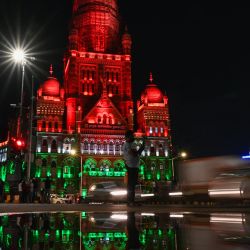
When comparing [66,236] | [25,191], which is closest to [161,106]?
[25,191]

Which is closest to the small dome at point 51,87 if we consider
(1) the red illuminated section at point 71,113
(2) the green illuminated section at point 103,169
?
(1) the red illuminated section at point 71,113

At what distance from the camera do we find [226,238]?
2.87 metres

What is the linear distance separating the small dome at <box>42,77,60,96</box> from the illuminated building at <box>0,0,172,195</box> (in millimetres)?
166

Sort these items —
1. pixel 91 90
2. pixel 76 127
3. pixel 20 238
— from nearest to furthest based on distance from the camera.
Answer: pixel 20 238 → pixel 76 127 → pixel 91 90

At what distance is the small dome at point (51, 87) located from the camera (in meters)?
62.7

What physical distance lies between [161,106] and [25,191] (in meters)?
46.2

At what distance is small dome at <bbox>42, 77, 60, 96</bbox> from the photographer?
6274 centimetres

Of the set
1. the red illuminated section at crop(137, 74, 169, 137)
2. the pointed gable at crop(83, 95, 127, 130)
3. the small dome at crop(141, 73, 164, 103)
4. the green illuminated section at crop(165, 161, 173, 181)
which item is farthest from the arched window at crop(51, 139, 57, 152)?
the small dome at crop(141, 73, 164, 103)

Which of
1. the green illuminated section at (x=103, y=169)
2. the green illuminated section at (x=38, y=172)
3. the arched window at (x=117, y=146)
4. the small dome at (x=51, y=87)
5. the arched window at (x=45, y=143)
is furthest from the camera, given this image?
the small dome at (x=51, y=87)

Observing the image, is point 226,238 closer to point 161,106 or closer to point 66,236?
point 66,236

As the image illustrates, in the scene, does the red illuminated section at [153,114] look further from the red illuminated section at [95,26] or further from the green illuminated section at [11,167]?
the green illuminated section at [11,167]

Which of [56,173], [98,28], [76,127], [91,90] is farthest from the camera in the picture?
[98,28]

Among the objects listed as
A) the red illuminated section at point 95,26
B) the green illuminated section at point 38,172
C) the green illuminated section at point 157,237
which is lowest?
the green illuminated section at point 157,237

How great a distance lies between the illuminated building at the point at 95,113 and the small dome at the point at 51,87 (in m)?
0.17
